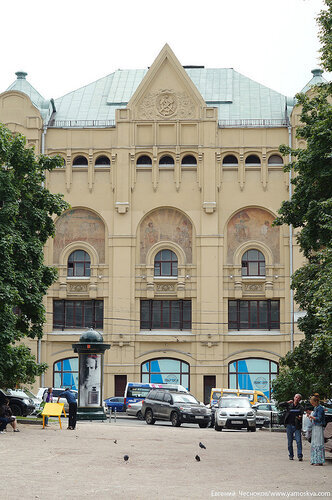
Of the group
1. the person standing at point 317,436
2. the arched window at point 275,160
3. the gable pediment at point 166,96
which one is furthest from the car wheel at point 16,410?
the arched window at point 275,160

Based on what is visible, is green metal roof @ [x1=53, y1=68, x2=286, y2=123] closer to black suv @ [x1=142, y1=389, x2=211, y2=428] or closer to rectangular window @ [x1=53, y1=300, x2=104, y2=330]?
rectangular window @ [x1=53, y1=300, x2=104, y2=330]

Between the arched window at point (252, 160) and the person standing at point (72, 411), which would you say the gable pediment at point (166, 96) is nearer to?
the arched window at point (252, 160)

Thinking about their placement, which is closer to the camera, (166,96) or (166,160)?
(166,160)

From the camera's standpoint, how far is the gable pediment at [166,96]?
5669cm

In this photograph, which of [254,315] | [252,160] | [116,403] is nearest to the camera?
[116,403]

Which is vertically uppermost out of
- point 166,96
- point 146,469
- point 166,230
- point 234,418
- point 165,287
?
point 166,96

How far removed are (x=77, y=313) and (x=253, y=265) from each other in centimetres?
1264

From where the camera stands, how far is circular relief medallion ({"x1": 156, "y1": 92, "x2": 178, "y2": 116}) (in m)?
56.9

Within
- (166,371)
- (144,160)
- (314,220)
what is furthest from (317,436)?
(144,160)

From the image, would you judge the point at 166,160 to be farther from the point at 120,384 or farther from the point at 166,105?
the point at 120,384

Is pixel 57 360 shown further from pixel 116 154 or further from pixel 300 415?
pixel 300 415

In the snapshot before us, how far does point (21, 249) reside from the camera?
26531mm

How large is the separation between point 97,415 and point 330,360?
533 inches

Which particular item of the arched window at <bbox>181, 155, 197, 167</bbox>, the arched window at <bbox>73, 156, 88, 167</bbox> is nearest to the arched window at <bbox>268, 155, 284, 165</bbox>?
the arched window at <bbox>181, 155, 197, 167</bbox>
